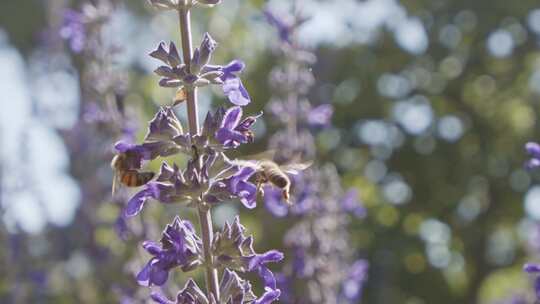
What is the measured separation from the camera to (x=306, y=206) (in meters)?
5.10

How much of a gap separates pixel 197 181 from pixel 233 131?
196 millimetres

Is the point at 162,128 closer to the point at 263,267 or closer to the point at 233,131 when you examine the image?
the point at 233,131

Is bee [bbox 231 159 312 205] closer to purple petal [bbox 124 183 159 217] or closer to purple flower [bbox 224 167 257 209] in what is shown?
purple flower [bbox 224 167 257 209]

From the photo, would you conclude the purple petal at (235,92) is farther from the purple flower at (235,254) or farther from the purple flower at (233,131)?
the purple flower at (235,254)

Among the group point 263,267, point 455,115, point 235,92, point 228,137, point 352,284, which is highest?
point 235,92

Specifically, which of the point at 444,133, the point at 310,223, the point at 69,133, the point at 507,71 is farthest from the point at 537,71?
the point at 310,223

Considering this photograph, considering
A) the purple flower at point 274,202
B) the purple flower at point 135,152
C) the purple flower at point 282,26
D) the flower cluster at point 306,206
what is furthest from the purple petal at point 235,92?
the purple flower at point 282,26

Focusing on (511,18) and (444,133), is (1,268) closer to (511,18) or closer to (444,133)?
(444,133)

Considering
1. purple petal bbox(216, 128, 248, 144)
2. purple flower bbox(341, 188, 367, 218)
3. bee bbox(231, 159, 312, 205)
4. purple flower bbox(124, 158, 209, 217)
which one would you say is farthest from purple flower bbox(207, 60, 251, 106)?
purple flower bbox(341, 188, 367, 218)

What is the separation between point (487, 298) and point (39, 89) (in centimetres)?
591

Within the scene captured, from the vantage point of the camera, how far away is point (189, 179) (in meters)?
2.90

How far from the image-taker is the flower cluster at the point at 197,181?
2.85 meters

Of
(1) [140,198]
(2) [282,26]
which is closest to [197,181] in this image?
(1) [140,198]

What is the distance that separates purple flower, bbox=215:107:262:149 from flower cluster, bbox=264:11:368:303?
5.75 ft
